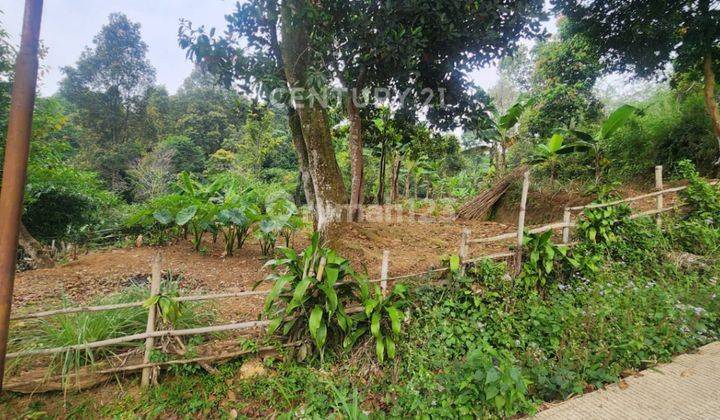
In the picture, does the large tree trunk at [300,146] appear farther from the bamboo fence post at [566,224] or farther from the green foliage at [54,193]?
the green foliage at [54,193]

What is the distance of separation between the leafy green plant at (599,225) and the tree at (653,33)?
3.89 m

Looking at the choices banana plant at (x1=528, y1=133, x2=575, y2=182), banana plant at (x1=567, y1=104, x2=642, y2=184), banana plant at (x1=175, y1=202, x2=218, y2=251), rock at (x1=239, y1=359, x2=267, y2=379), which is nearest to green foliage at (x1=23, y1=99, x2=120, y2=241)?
banana plant at (x1=175, y1=202, x2=218, y2=251)

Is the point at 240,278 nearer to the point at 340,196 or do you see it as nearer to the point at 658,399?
the point at 340,196

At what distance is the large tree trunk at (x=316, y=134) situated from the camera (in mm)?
4004

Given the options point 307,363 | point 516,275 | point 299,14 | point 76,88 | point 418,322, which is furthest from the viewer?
point 76,88

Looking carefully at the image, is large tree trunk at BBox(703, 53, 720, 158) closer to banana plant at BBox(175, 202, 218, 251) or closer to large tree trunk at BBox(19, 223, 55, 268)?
banana plant at BBox(175, 202, 218, 251)

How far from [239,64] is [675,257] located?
6.02 m

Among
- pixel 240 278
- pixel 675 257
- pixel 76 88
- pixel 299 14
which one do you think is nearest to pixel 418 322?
pixel 240 278

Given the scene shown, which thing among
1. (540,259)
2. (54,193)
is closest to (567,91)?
(540,259)

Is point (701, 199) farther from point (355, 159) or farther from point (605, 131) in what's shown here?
point (355, 159)

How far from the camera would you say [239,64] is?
173 inches

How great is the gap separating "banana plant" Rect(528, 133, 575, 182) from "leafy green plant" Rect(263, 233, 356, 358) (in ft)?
20.1

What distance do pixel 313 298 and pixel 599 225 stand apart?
12.3 feet

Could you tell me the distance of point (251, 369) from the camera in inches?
103
